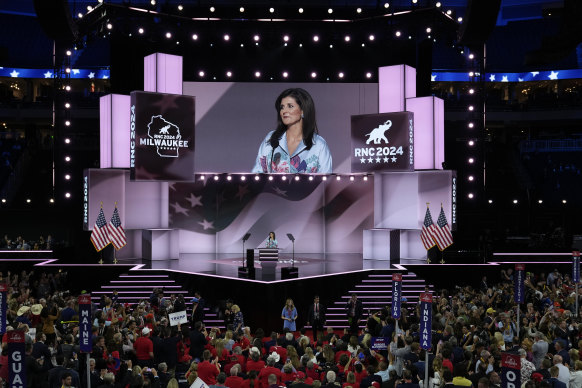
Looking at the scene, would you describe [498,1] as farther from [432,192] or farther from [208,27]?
[208,27]

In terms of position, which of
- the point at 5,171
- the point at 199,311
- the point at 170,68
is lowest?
the point at 199,311

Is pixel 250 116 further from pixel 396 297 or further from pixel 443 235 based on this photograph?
pixel 396 297

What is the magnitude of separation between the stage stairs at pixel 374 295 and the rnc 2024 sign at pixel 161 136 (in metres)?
7.64

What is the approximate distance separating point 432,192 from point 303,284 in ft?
27.6

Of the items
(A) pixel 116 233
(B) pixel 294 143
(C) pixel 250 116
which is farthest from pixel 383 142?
(A) pixel 116 233

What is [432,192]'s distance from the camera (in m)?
27.2

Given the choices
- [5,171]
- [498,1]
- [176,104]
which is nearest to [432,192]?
[498,1]

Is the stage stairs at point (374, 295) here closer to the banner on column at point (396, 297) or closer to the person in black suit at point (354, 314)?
the person in black suit at point (354, 314)

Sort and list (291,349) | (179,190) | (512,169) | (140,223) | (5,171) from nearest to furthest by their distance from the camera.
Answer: (291,349) → (140,223) → (179,190) → (5,171) → (512,169)

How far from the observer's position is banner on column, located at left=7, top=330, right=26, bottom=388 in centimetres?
886

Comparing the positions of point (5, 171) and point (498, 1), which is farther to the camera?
point (5, 171)

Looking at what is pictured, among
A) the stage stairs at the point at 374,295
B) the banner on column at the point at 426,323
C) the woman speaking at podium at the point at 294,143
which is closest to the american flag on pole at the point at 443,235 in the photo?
the stage stairs at the point at 374,295

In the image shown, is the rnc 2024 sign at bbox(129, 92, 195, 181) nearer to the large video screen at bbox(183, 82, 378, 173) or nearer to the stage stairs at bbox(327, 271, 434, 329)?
the large video screen at bbox(183, 82, 378, 173)

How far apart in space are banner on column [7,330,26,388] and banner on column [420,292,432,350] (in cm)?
601
